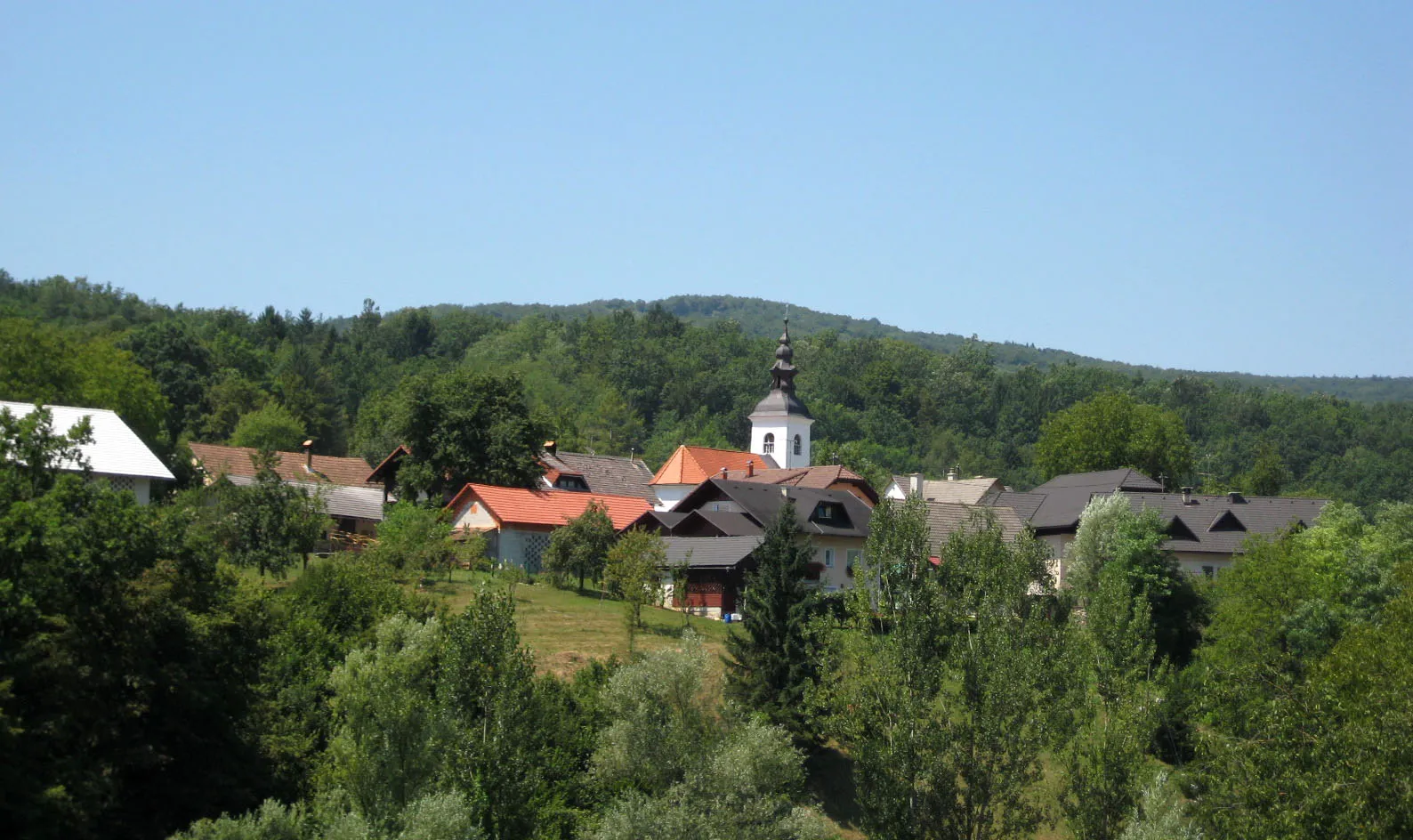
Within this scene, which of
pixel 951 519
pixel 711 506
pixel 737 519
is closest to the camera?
pixel 737 519

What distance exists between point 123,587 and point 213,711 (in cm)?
340

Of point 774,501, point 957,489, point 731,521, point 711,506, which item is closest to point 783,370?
point 957,489

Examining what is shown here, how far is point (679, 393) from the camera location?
167375mm

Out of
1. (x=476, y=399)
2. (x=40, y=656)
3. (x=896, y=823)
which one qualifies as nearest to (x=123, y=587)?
(x=40, y=656)

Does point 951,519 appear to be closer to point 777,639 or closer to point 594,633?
point 777,639

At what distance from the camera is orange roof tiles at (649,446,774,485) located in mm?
82938

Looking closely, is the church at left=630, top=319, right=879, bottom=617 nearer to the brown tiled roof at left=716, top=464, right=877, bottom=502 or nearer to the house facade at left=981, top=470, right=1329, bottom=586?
the brown tiled roof at left=716, top=464, right=877, bottom=502

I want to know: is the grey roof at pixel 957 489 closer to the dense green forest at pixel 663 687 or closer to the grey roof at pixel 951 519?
the grey roof at pixel 951 519

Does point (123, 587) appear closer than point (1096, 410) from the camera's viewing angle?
Yes

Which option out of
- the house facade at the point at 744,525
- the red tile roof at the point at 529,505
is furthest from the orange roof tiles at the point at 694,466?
the red tile roof at the point at 529,505

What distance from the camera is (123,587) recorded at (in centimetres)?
2814

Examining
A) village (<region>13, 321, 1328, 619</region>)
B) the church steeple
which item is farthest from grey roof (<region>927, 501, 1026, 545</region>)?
the church steeple

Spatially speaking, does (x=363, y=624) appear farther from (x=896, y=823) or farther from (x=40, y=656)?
(x=896, y=823)

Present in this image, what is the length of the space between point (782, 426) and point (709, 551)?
4120 cm
